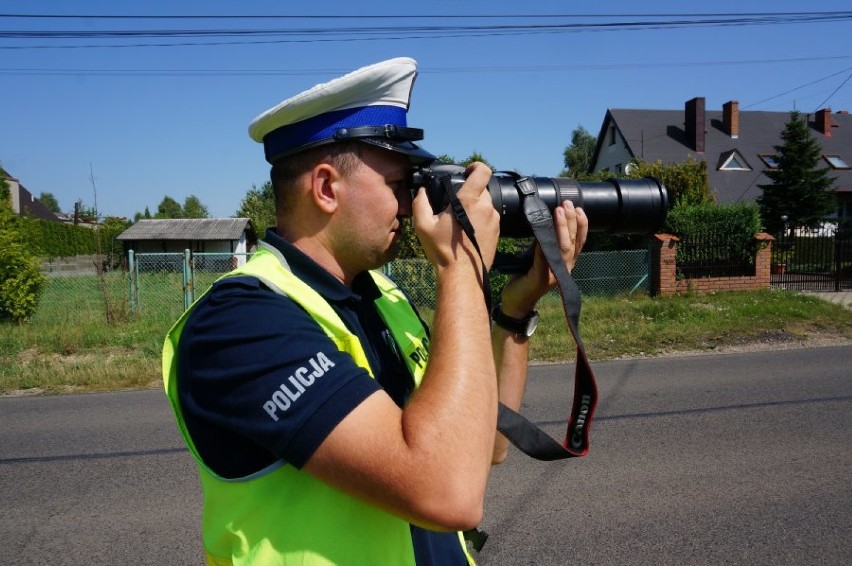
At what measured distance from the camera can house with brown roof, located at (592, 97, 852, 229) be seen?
31.3m

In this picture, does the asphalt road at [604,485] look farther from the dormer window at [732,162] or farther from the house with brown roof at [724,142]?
the dormer window at [732,162]

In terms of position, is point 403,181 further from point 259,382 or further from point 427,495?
point 427,495

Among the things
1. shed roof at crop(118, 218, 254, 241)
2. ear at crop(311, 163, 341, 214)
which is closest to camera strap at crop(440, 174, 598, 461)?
ear at crop(311, 163, 341, 214)

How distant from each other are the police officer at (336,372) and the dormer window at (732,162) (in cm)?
3351

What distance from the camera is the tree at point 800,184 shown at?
1043 inches

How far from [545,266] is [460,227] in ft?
1.55

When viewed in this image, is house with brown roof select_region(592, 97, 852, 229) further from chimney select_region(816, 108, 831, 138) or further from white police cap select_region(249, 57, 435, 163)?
white police cap select_region(249, 57, 435, 163)

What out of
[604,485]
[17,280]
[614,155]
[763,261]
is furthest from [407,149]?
[614,155]

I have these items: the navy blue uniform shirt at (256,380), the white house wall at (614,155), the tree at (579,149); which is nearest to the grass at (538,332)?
the navy blue uniform shirt at (256,380)

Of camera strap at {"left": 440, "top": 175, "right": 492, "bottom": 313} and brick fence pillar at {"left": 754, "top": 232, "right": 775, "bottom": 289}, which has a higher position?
camera strap at {"left": 440, "top": 175, "right": 492, "bottom": 313}

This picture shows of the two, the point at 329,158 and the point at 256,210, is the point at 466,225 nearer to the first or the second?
the point at 329,158

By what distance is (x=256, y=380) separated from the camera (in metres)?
1.03

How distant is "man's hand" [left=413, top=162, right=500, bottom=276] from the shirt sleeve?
0.91ft

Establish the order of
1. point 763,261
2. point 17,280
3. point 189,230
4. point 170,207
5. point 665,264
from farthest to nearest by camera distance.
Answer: point 170,207 < point 189,230 < point 763,261 < point 665,264 < point 17,280
